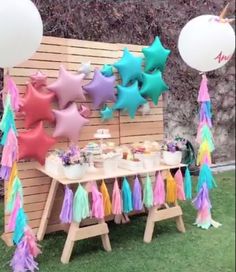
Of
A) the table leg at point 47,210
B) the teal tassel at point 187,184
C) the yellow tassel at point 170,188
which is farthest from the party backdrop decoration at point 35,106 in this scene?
the teal tassel at point 187,184

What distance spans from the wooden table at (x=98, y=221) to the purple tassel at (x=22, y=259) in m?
0.18

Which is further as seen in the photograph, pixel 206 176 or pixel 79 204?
pixel 206 176

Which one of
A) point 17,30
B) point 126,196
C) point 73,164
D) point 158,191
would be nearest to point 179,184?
point 158,191

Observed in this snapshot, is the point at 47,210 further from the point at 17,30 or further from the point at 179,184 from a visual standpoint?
the point at 17,30

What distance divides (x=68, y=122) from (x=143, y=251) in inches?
32.9

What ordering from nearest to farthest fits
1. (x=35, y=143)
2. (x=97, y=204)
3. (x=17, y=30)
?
(x=17, y=30), (x=97, y=204), (x=35, y=143)

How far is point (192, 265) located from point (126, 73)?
1204 millimetres

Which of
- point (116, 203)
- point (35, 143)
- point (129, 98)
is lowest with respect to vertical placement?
point (116, 203)

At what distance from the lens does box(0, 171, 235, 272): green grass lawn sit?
79.0 inches

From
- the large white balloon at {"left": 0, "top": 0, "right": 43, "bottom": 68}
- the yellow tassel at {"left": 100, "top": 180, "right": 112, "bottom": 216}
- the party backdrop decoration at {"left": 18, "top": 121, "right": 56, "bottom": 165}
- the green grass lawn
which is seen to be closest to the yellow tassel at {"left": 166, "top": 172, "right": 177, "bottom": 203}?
the green grass lawn

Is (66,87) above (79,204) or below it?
above

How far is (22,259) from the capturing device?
195cm

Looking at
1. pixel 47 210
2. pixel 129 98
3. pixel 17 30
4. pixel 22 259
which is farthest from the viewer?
pixel 129 98

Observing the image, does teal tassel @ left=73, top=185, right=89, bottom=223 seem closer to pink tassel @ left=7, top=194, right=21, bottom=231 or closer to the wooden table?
the wooden table
